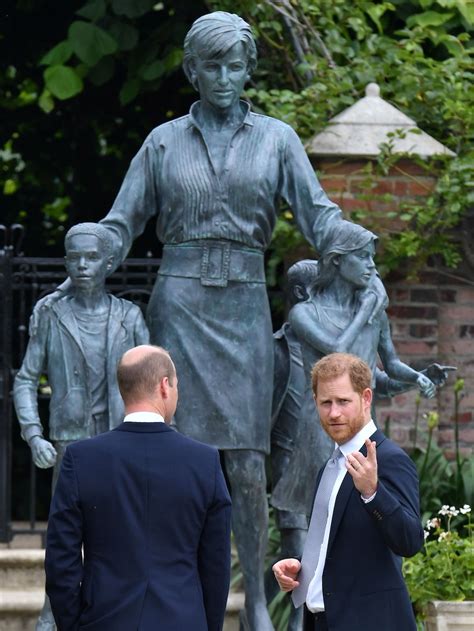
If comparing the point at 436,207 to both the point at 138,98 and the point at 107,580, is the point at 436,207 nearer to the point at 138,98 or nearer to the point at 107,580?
the point at 138,98

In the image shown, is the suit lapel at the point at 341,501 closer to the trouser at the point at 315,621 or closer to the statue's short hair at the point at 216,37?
the trouser at the point at 315,621

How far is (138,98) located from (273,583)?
11.9 ft

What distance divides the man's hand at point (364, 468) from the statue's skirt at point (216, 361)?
71.6 inches

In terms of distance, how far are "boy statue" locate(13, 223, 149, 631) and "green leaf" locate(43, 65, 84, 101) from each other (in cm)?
316

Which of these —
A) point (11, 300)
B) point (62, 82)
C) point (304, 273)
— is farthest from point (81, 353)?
point (62, 82)

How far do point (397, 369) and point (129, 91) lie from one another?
3668 mm

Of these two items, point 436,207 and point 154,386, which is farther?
point 436,207

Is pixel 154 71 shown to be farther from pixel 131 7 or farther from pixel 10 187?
pixel 10 187

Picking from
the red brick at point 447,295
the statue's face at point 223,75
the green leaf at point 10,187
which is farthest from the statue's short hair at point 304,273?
the green leaf at point 10,187

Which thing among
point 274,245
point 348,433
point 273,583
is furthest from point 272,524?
point 348,433

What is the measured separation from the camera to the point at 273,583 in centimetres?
789

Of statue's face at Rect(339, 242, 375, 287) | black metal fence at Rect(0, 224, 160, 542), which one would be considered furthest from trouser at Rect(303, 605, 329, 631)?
black metal fence at Rect(0, 224, 160, 542)

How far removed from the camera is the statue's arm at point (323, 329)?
613 centimetres

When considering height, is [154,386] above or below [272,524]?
above
